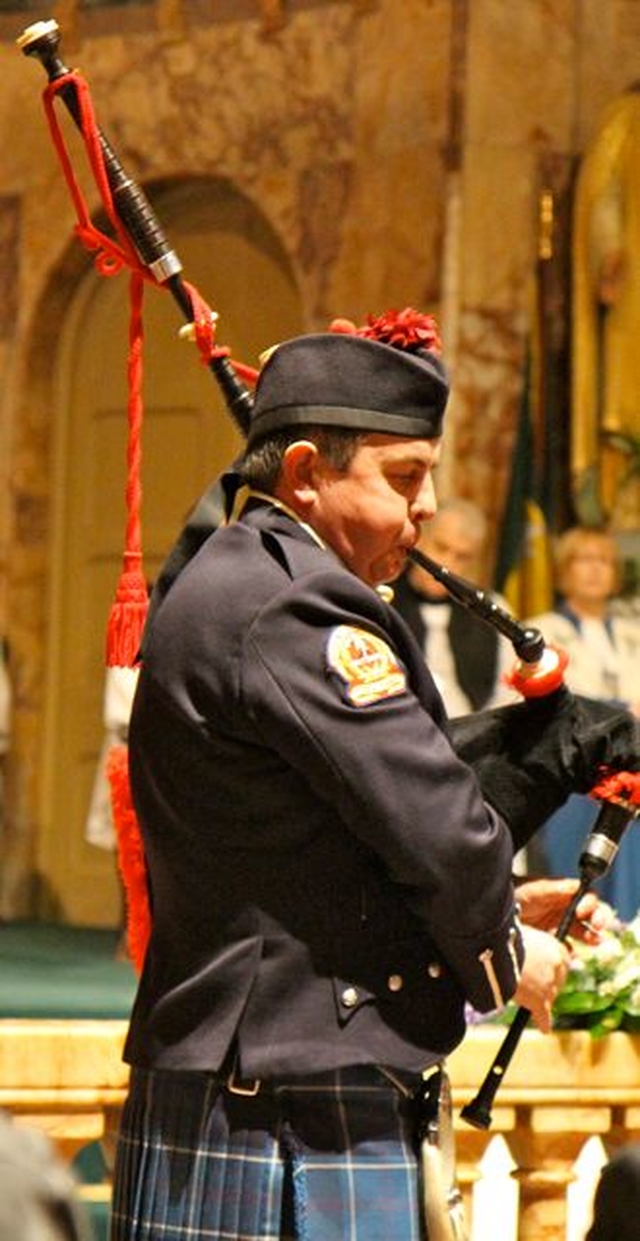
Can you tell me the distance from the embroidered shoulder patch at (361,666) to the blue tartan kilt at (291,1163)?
0.40 m

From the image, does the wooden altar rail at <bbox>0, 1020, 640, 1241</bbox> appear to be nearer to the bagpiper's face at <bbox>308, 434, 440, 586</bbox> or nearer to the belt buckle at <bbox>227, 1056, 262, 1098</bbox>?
the belt buckle at <bbox>227, 1056, 262, 1098</bbox>

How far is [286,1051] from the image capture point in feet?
8.42

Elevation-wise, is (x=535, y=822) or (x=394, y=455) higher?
(x=394, y=455)

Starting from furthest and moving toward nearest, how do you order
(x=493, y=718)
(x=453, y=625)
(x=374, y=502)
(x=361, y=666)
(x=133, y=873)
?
1. (x=453, y=625)
2. (x=493, y=718)
3. (x=133, y=873)
4. (x=374, y=502)
5. (x=361, y=666)

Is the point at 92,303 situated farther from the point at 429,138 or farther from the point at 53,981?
the point at 53,981

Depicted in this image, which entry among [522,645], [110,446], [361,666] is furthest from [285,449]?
[110,446]

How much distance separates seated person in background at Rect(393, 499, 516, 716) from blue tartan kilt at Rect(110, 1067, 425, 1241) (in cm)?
543

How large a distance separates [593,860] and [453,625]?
5.15 meters

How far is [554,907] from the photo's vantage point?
312 cm

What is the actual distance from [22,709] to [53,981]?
3.21 meters

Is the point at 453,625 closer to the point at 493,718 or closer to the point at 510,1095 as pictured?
the point at 510,1095

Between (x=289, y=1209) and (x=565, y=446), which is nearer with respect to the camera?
(x=289, y=1209)

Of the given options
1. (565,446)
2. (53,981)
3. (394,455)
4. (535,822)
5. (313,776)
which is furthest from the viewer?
(565,446)

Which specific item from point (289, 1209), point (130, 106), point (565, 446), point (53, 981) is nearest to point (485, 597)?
point (289, 1209)
